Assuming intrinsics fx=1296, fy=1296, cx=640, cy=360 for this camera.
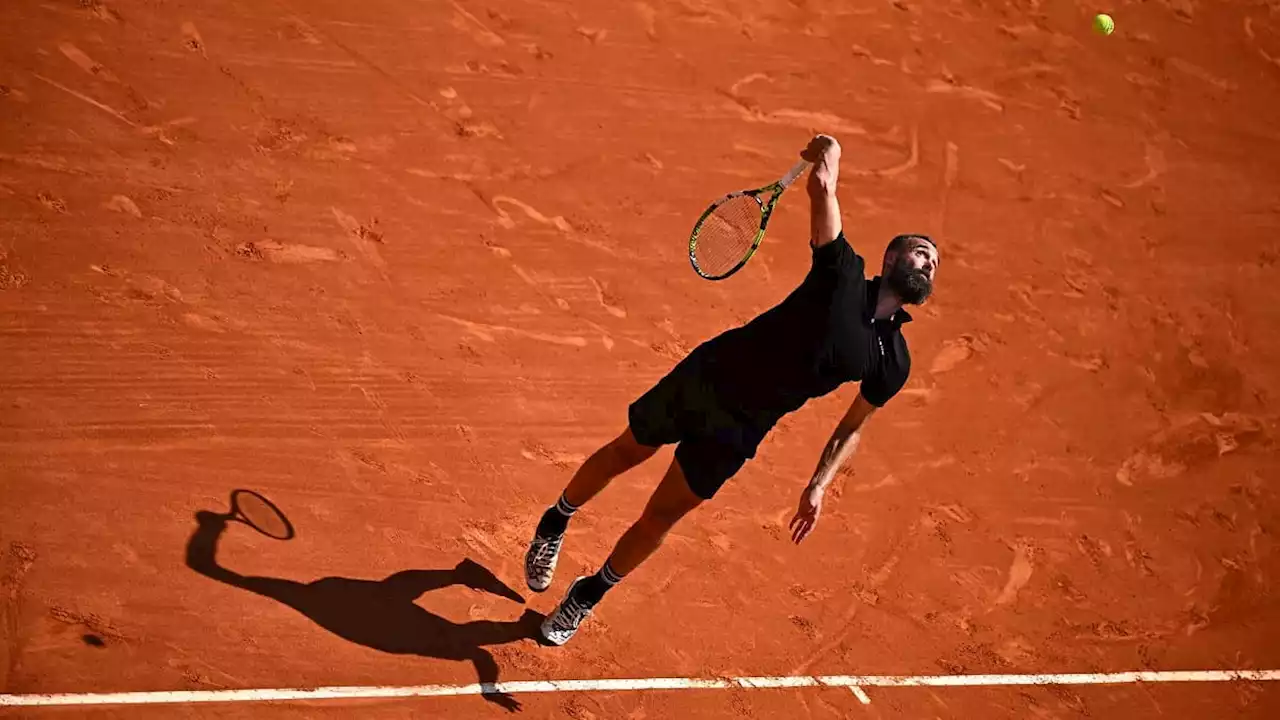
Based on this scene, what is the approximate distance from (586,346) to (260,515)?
1950 mm

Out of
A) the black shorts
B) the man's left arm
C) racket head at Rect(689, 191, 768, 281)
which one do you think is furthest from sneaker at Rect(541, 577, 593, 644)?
racket head at Rect(689, 191, 768, 281)

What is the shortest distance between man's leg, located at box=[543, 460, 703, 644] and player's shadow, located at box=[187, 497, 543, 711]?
26 cm

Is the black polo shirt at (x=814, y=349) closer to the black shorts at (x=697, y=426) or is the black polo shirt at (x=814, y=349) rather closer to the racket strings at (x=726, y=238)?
the black shorts at (x=697, y=426)

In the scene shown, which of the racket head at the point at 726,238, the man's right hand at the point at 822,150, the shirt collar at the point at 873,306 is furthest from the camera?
the racket head at the point at 726,238

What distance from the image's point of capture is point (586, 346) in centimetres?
695

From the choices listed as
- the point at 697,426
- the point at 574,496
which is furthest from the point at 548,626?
the point at 697,426

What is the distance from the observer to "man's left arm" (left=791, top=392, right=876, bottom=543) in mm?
5164

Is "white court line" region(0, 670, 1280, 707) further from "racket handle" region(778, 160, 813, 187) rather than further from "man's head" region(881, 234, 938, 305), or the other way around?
"racket handle" region(778, 160, 813, 187)

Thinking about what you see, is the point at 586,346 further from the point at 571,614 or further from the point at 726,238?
the point at 571,614

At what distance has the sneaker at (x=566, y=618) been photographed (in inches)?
223

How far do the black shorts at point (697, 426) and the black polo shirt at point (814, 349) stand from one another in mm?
34


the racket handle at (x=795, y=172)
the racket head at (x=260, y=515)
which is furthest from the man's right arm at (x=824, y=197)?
the racket head at (x=260, y=515)

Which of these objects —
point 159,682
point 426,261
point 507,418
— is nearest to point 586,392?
point 507,418

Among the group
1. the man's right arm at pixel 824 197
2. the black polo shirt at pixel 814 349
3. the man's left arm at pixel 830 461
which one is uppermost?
the man's right arm at pixel 824 197
